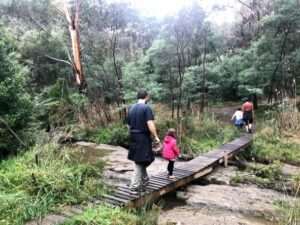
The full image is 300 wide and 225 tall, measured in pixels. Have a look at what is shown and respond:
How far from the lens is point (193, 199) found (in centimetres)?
630

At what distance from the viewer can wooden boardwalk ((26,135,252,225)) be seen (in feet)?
14.8

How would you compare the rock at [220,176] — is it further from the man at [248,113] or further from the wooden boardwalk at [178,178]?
the man at [248,113]

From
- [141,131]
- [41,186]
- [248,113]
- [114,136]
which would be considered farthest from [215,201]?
[248,113]

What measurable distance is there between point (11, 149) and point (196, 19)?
8.80m

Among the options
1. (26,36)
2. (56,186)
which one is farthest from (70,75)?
(56,186)

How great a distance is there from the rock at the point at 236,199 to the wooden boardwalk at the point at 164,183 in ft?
1.18

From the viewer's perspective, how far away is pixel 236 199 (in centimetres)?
632

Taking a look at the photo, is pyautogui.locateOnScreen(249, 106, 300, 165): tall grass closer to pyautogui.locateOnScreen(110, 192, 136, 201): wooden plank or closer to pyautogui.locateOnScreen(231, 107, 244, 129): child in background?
pyautogui.locateOnScreen(231, 107, 244, 129): child in background

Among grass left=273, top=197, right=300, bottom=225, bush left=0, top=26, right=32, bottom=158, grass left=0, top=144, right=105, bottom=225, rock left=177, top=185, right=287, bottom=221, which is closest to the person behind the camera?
grass left=0, top=144, right=105, bottom=225

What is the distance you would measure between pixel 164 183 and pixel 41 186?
231 cm

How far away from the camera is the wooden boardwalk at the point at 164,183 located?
4502 millimetres

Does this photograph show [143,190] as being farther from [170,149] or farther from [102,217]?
[102,217]

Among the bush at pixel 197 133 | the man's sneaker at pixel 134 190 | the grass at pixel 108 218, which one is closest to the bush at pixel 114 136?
the bush at pixel 197 133

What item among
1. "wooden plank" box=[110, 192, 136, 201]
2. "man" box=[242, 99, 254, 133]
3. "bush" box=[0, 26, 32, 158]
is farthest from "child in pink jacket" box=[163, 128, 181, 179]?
"man" box=[242, 99, 254, 133]
